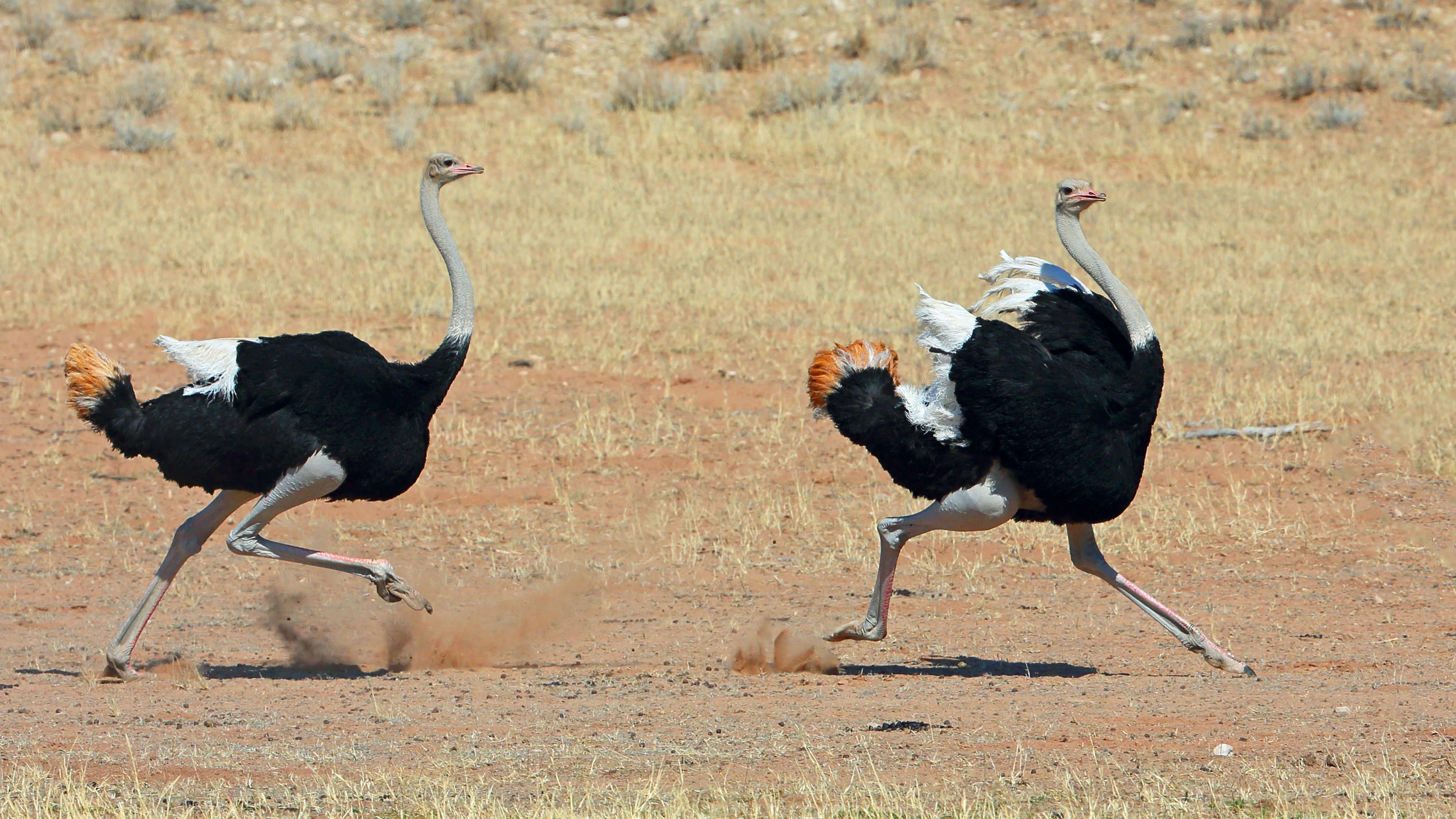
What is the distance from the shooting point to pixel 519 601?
28.5ft

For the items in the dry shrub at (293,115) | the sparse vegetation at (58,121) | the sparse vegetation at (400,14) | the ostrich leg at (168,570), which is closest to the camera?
the ostrich leg at (168,570)

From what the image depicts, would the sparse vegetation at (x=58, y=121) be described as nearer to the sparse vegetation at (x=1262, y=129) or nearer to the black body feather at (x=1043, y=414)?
the sparse vegetation at (x=1262, y=129)

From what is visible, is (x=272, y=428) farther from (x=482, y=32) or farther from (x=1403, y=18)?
(x=1403, y=18)

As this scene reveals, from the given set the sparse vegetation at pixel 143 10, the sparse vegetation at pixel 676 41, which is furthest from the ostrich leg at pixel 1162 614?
the sparse vegetation at pixel 143 10

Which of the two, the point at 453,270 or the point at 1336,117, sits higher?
the point at 453,270

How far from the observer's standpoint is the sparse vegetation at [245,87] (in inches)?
909

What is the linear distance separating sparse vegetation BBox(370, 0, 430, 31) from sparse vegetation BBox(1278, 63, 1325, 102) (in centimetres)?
1282

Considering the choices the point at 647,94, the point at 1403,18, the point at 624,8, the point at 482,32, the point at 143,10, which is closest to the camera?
the point at 647,94

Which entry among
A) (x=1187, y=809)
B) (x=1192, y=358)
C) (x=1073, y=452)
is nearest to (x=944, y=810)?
(x=1187, y=809)

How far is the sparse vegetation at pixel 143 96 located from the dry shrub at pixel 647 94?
5.62m

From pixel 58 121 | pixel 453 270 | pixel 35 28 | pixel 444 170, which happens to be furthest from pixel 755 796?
pixel 35 28

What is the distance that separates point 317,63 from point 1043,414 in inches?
765

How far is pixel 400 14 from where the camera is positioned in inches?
1072

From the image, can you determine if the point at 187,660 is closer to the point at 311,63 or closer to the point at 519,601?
the point at 519,601
